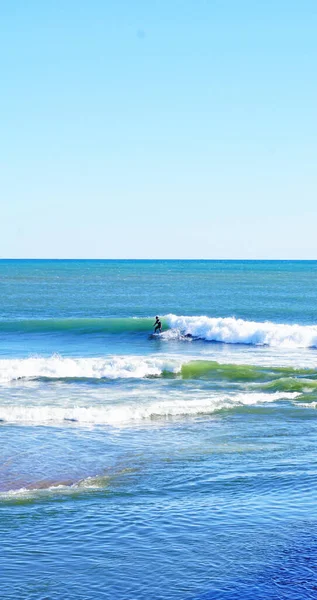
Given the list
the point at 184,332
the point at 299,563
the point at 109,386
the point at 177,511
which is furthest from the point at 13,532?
the point at 184,332

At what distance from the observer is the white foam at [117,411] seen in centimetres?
2098

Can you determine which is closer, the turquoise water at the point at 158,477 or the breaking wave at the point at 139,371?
the turquoise water at the point at 158,477

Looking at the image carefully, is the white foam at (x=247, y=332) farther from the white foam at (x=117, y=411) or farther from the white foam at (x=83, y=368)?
the white foam at (x=117, y=411)

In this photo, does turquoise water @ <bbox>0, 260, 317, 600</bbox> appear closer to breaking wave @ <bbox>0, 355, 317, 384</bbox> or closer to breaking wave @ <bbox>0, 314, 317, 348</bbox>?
breaking wave @ <bbox>0, 355, 317, 384</bbox>

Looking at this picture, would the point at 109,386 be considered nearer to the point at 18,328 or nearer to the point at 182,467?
the point at 182,467

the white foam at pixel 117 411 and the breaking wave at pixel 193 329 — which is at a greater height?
A: the breaking wave at pixel 193 329

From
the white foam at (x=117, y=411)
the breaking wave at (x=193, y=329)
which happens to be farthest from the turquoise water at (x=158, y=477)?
the breaking wave at (x=193, y=329)

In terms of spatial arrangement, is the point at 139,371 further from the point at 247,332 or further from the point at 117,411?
the point at 247,332

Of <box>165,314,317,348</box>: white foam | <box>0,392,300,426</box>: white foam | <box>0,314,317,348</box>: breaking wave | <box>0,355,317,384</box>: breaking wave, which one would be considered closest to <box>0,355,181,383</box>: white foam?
<box>0,355,317,384</box>: breaking wave

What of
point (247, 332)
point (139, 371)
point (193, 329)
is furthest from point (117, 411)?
point (193, 329)

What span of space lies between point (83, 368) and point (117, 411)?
9.26m

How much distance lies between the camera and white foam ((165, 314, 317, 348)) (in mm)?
43062

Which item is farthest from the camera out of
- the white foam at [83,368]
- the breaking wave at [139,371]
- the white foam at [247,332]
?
the white foam at [247,332]

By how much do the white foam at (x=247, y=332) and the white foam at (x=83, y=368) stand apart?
12243 millimetres
